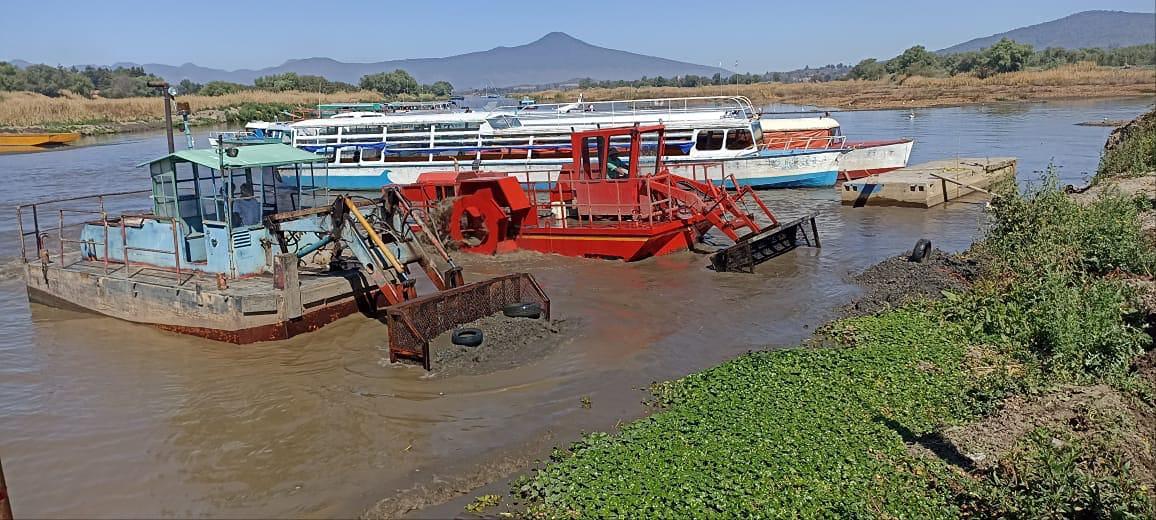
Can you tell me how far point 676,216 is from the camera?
58.5 feet

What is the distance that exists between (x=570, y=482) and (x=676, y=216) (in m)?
11.3

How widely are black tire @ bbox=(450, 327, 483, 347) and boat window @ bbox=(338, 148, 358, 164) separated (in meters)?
21.8

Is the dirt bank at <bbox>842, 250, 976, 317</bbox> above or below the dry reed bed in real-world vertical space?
below

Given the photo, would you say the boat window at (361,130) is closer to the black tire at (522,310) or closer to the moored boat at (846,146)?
the moored boat at (846,146)

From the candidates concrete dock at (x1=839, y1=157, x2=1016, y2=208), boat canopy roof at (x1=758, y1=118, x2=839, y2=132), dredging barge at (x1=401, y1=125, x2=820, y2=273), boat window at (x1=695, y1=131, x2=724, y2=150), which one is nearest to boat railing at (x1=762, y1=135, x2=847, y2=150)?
boat canopy roof at (x1=758, y1=118, x2=839, y2=132)

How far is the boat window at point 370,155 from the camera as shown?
101ft

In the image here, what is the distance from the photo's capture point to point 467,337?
1080cm

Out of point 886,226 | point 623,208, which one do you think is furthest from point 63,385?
point 886,226

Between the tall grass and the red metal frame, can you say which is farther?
the tall grass

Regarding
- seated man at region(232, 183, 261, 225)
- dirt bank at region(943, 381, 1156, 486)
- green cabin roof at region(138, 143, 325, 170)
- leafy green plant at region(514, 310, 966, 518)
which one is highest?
green cabin roof at region(138, 143, 325, 170)

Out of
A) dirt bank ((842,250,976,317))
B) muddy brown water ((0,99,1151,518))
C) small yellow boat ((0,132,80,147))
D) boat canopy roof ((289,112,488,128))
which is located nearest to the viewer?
muddy brown water ((0,99,1151,518))

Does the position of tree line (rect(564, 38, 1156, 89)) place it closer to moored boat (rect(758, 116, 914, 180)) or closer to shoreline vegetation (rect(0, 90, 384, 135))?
shoreline vegetation (rect(0, 90, 384, 135))

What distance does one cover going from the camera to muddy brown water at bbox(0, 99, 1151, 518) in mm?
7785

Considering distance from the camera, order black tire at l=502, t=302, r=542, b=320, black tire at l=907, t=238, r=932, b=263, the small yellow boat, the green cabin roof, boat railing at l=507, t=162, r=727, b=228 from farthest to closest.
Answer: the small yellow boat, boat railing at l=507, t=162, r=727, b=228, black tire at l=907, t=238, r=932, b=263, black tire at l=502, t=302, r=542, b=320, the green cabin roof
